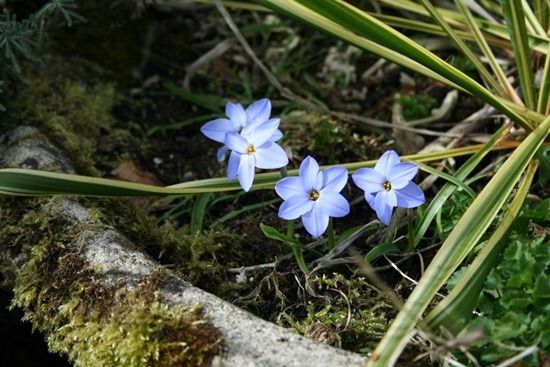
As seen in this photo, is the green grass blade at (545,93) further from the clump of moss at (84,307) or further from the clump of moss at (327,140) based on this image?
the clump of moss at (84,307)

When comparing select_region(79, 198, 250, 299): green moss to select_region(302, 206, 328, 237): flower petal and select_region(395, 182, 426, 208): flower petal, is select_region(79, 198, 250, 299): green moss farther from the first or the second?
select_region(395, 182, 426, 208): flower petal

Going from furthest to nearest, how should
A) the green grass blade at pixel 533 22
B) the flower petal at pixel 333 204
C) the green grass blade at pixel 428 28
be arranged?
1. the green grass blade at pixel 428 28
2. the green grass blade at pixel 533 22
3. the flower petal at pixel 333 204

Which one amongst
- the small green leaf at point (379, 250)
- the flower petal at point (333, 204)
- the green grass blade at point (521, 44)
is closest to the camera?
the flower petal at point (333, 204)

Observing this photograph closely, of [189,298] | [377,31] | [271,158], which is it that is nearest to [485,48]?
[377,31]

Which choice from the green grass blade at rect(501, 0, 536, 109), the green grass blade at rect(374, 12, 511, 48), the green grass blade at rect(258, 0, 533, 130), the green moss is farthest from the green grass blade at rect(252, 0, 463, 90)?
the green moss

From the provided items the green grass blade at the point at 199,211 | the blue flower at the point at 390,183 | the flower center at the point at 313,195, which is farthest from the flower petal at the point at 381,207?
the green grass blade at the point at 199,211

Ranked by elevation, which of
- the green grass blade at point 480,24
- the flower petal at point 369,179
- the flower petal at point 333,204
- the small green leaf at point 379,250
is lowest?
the small green leaf at point 379,250
